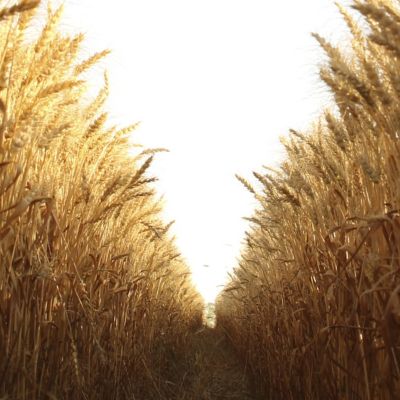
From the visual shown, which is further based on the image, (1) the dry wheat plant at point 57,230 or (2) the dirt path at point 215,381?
(2) the dirt path at point 215,381

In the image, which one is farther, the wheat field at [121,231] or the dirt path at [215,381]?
the dirt path at [215,381]

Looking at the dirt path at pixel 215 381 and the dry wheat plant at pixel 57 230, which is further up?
the dry wheat plant at pixel 57 230

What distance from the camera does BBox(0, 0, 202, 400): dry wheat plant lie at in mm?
1545

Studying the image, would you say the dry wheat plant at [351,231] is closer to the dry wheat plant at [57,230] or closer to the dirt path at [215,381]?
the dirt path at [215,381]

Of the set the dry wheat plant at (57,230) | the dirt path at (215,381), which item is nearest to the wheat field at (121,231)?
the dry wheat plant at (57,230)

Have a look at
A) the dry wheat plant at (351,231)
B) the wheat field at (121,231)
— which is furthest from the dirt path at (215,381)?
the dry wheat plant at (351,231)

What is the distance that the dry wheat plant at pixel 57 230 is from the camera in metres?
1.54

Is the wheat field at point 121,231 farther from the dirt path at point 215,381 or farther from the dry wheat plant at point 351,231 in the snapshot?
the dirt path at point 215,381

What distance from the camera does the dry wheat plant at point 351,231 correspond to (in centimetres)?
151

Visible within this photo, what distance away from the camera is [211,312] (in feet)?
75.5

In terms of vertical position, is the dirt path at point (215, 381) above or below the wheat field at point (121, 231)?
below

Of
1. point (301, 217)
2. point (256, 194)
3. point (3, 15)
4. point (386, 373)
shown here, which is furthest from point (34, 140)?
point (256, 194)

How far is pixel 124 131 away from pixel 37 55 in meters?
0.99

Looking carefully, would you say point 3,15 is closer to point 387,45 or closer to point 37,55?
point 37,55
